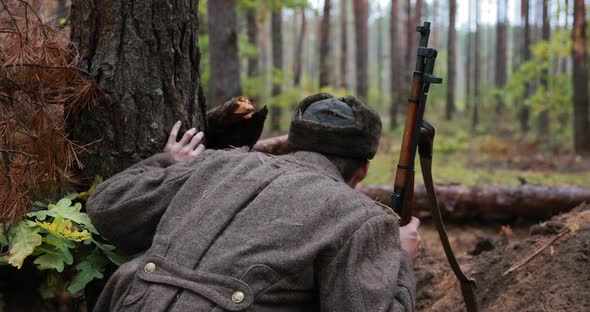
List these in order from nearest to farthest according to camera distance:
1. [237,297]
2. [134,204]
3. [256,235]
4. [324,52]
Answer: [237,297], [256,235], [134,204], [324,52]

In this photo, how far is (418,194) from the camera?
7516 millimetres

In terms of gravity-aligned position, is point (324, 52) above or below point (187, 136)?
A: above

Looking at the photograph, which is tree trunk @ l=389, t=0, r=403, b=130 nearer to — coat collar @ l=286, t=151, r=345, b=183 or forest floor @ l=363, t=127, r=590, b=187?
forest floor @ l=363, t=127, r=590, b=187

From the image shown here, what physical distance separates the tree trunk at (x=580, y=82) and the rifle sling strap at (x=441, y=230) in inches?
448

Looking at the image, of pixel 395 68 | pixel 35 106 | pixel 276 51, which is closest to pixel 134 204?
pixel 35 106

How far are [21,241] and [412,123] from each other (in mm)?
1924

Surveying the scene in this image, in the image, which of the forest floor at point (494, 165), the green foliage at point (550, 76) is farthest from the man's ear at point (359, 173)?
the green foliage at point (550, 76)

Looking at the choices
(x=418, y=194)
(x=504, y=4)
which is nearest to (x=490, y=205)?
(x=418, y=194)

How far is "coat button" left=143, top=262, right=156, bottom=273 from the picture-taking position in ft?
7.31

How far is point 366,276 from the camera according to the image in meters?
2.21

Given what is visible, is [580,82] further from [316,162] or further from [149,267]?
[149,267]

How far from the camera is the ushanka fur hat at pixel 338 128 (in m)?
2.63

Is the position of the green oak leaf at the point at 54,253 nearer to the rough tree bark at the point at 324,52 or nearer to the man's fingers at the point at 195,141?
the man's fingers at the point at 195,141

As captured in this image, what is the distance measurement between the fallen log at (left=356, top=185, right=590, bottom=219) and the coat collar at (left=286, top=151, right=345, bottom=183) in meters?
4.58
